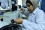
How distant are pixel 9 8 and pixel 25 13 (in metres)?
0.38

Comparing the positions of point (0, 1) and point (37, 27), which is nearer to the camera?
point (37, 27)

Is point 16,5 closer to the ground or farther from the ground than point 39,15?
farther from the ground

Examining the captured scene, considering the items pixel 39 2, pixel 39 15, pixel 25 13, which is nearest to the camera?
pixel 39 15

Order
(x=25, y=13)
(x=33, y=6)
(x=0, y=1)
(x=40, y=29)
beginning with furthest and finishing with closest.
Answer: (x=25, y=13) < (x=0, y=1) < (x=33, y=6) < (x=40, y=29)

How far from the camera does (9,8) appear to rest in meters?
1.82

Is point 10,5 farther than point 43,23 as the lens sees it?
Yes

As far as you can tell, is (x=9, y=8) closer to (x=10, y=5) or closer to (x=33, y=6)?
(x=10, y=5)

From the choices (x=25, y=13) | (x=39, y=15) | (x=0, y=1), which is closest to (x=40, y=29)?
(x=39, y=15)

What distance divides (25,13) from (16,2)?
1.07ft

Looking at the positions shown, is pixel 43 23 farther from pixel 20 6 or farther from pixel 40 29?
pixel 20 6

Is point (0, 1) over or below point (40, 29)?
over

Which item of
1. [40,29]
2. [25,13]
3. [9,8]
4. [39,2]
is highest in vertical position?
[39,2]

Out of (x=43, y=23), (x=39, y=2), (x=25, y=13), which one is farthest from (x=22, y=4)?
(x=43, y=23)

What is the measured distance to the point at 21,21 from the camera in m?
1.04
